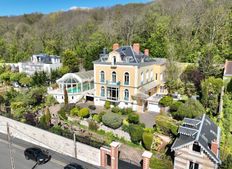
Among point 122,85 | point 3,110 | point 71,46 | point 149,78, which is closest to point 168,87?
point 149,78

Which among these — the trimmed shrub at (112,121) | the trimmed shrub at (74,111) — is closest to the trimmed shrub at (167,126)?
the trimmed shrub at (112,121)

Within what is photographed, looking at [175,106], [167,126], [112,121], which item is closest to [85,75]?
[112,121]

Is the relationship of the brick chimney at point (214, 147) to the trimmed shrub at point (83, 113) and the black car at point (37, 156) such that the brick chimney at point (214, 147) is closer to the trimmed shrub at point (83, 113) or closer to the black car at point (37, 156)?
the black car at point (37, 156)

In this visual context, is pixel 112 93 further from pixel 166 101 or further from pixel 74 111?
pixel 166 101

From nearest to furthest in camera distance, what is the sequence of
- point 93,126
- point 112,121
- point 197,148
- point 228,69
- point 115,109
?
point 197,148 < point 112,121 < point 93,126 < point 115,109 < point 228,69

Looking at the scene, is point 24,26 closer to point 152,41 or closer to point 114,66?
point 152,41

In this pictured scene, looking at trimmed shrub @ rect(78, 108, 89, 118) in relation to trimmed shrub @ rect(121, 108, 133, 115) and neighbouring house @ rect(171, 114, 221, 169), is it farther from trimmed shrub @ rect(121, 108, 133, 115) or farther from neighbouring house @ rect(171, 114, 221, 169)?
neighbouring house @ rect(171, 114, 221, 169)

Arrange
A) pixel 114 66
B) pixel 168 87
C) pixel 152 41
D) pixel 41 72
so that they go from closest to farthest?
1. pixel 114 66
2. pixel 168 87
3. pixel 41 72
4. pixel 152 41
